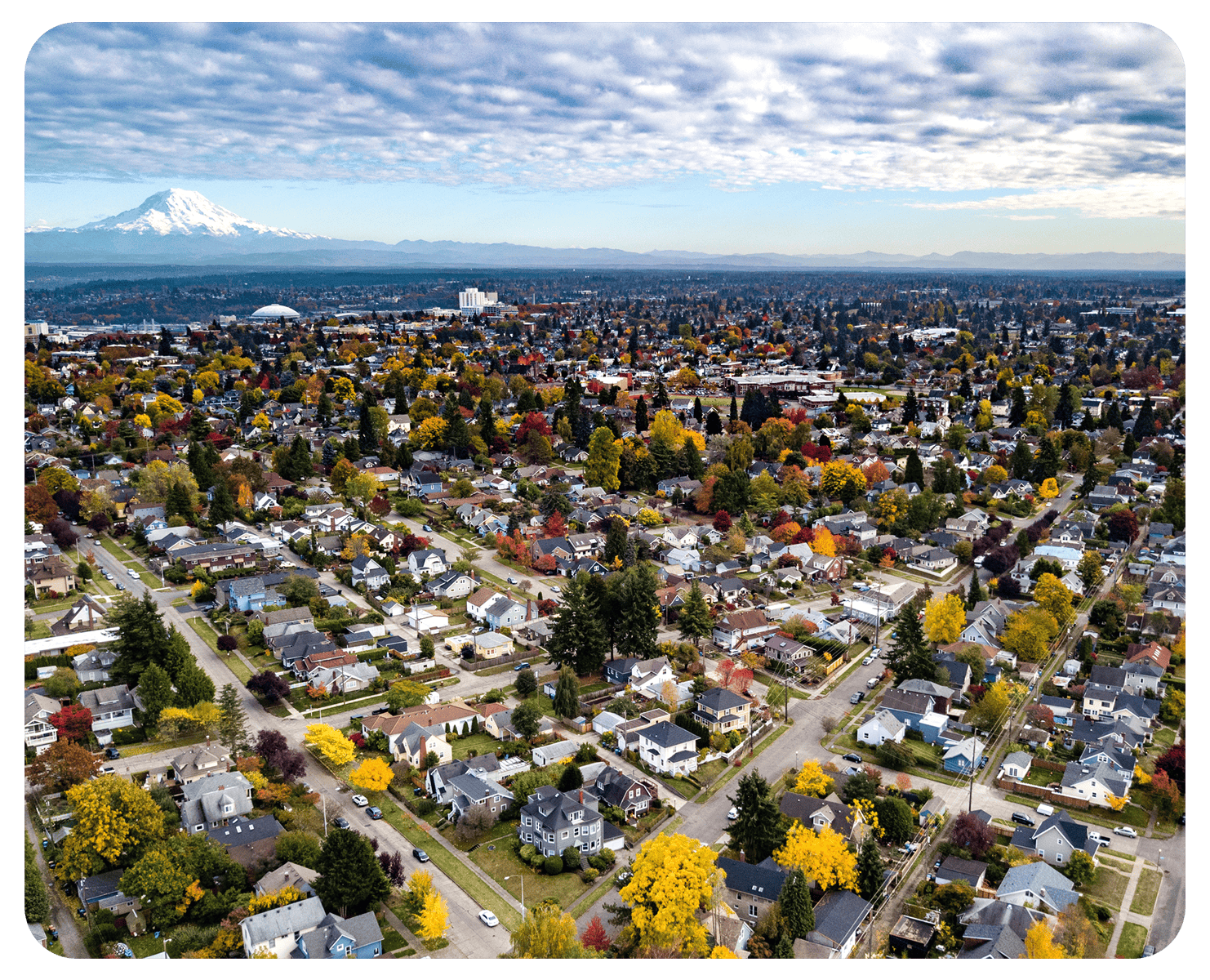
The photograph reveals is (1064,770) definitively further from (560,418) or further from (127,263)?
(127,263)

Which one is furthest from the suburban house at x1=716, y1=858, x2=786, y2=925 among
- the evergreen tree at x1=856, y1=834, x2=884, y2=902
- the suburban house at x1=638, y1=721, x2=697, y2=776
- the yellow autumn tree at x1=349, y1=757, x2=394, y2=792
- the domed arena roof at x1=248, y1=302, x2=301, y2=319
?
the domed arena roof at x1=248, y1=302, x2=301, y2=319

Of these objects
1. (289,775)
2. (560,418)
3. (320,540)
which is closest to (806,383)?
(560,418)

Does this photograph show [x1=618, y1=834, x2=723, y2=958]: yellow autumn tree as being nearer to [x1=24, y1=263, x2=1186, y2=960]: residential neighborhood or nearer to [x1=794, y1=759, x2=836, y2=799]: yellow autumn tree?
[x1=24, y1=263, x2=1186, y2=960]: residential neighborhood

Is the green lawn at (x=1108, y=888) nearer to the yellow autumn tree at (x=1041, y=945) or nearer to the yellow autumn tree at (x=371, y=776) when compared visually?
the yellow autumn tree at (x=1041, y=945)

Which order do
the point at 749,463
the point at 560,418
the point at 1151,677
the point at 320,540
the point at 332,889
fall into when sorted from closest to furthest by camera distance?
1. the point at 332,889
2. the point at 1151,677
3. the point at 320,540
4. the point at 749,463
5. the point at 560,418

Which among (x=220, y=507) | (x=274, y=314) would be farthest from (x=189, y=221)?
(x=274, y=314)

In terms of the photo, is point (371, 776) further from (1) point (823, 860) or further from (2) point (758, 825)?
(1) point (823, 860)

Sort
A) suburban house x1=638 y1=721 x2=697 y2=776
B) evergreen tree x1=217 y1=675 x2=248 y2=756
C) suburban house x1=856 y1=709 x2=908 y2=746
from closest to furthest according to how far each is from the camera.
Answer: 1. evergreen tree x1=217 y1=675 x2=248 y2=756
2. suburban house x1=638 y1=721 x2=697 y2=776
3. suburban house x1=856 y1=709 x2=908 y2=746
